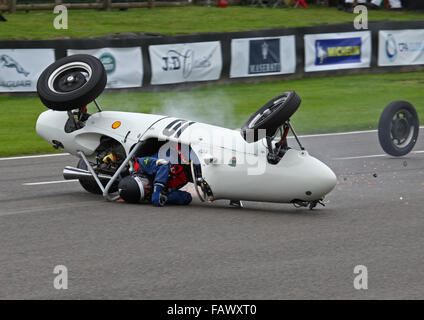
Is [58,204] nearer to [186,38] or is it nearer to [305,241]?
[305,241]

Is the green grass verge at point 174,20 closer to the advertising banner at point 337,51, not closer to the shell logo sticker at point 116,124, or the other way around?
the advertising banner at point 337,51

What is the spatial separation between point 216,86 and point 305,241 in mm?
14274

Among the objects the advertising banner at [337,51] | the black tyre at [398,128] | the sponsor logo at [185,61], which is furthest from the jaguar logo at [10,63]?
the black tyre at [398,128]

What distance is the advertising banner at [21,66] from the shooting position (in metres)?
18.5

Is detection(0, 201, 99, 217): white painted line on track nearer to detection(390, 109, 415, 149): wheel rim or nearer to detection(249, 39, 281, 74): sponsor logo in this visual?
detection(390, 109, 415, 149): wheel rim

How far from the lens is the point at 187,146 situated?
905 cm

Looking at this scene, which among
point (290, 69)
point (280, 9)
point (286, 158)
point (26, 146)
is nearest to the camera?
point (286, 158)

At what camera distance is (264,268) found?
21.9ft

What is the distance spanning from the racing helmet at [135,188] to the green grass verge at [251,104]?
5155mm

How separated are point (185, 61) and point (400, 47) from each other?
23.6 feet

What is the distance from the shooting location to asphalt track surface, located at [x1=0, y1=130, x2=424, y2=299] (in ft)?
20.2

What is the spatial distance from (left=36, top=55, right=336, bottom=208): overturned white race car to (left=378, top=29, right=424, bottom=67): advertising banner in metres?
15.4

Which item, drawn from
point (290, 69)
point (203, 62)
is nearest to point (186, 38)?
point (203, 62)

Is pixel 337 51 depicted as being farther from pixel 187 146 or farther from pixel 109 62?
pixel 187 146
